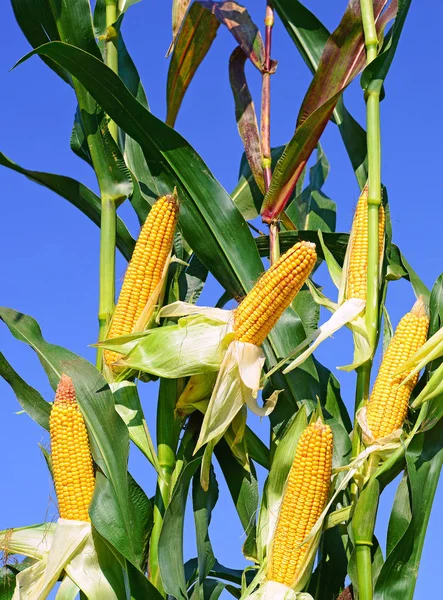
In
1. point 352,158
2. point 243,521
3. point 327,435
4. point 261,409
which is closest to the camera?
point 327,435

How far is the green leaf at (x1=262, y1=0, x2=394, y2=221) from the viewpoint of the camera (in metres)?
3.23

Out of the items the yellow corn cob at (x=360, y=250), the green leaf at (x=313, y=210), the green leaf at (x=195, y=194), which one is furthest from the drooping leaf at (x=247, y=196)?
the yellow corn cob at (x=360, y=250)

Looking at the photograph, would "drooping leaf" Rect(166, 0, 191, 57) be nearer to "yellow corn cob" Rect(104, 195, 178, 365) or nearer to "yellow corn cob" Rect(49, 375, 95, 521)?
"yellow corn cob" Rect(104, 195, 178, 365)

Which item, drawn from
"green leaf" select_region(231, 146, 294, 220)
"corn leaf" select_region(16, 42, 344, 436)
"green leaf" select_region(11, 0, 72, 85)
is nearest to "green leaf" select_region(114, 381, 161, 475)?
"corn leaf" select_region(16, 42, 344, 436)

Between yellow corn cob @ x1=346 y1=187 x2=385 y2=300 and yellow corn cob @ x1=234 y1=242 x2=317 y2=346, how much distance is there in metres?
0.35

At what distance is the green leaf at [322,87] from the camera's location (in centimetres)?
323

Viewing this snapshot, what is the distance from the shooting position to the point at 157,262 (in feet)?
10.2

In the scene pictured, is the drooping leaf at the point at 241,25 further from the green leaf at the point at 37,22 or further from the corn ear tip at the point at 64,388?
the corn ear tip at the point at 64,388

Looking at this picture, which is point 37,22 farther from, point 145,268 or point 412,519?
point 412,519

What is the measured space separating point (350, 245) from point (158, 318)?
70 centimetres

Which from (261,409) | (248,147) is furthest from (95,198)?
(261,409)

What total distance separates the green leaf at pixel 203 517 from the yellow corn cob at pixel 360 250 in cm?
77

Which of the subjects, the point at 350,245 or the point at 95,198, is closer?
the point at 350,245

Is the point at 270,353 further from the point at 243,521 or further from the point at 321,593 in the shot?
the point at 321,593
